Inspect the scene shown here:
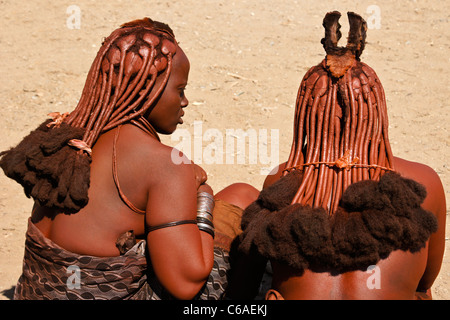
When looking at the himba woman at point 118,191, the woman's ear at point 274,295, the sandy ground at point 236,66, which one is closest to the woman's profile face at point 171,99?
the himba woman at point 118,191

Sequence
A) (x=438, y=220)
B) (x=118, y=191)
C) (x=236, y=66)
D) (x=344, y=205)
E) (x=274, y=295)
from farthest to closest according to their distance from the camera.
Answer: (x=236, y=66), (x=438, y=220), (x=118, y=191), (x=274, y=295), (x=344, y=205)

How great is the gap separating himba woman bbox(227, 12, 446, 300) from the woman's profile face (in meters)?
0.63

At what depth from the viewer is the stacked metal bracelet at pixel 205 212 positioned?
9.59 ft

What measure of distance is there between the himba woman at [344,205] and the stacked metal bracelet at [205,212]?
0.24 meters

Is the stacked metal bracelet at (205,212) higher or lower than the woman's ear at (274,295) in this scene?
higher

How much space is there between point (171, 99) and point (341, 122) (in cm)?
87

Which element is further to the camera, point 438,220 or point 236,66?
point 236,66

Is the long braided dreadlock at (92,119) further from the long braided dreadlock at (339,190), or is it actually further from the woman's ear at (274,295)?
the woman's ear at (274,295)

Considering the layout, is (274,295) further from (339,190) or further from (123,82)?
(123,82)

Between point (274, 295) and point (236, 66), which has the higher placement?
point (236, 66)

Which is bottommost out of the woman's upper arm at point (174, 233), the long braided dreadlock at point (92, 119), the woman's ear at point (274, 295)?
the woman's ear at point (274, 295)

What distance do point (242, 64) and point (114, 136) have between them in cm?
526

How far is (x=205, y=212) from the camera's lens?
297 cm

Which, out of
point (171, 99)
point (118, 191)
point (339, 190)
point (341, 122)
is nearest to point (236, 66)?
point (171, 99)
